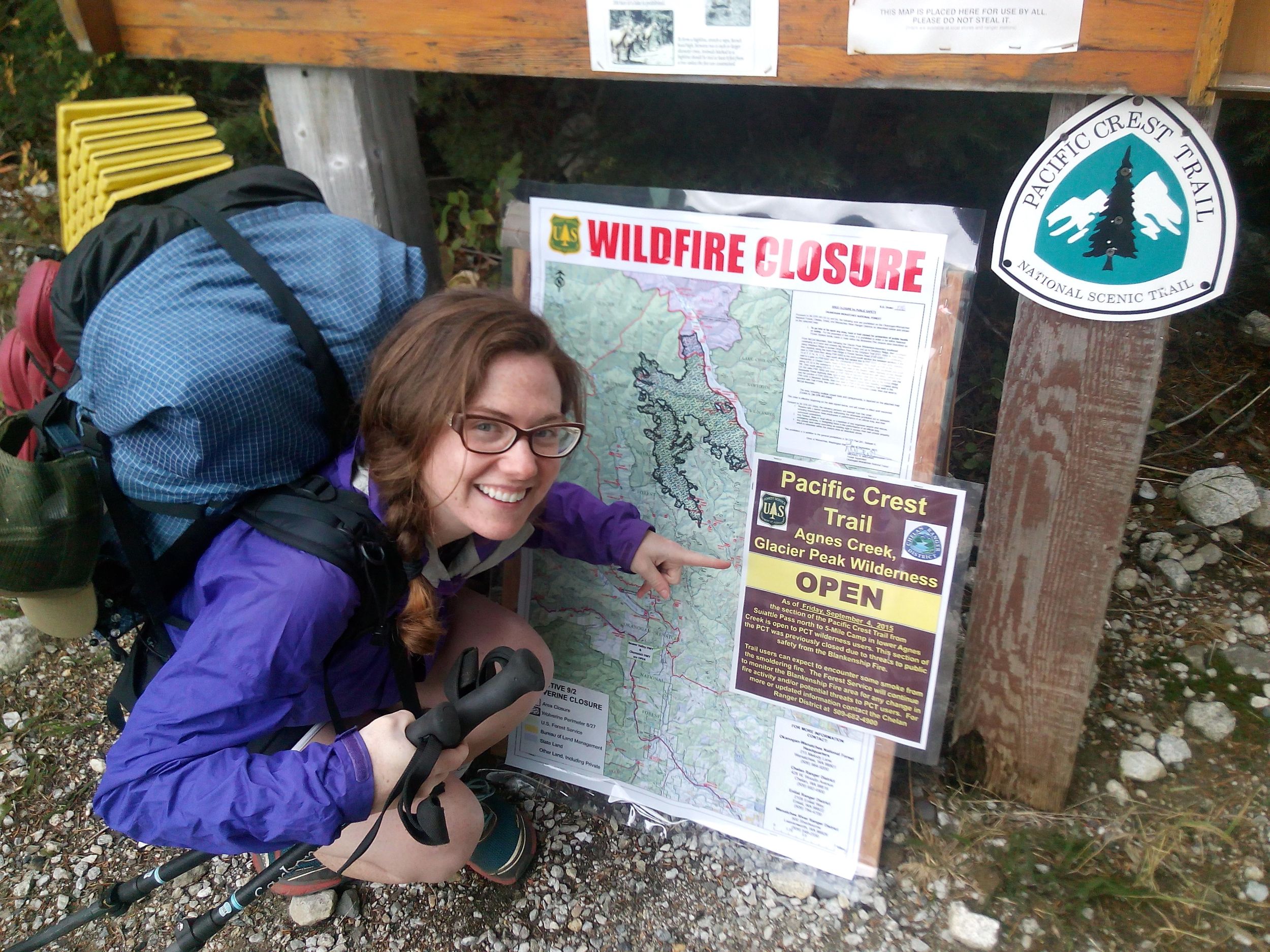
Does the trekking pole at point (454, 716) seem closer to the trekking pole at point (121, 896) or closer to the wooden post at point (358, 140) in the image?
the trekking pole at point (121, 896)

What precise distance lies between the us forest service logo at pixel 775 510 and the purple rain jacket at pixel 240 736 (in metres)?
0.95

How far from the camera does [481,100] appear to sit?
359 centimetres

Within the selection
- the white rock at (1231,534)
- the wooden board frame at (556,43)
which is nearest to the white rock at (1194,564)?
the white rock at (1231,534)

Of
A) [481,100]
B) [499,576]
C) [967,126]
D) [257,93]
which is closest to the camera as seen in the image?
[967,126]

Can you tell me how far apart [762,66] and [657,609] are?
4.33 feet

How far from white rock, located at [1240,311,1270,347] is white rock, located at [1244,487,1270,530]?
655mm

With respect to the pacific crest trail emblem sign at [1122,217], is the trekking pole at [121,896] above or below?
below

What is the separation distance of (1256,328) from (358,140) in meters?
3.18

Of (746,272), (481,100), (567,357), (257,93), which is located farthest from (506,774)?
(257,93)

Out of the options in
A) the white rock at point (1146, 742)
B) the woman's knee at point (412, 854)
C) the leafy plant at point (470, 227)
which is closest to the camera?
the woman's knee at point (412, 854)

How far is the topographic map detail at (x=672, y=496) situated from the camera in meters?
2.08

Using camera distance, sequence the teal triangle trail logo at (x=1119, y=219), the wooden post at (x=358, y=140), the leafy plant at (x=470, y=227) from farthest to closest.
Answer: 1. the leafy plant at (x=470, y=227)
2. the wooden post at (x=358, y=140)
3. the teal triangle trail logo at (x=1119, y=219)

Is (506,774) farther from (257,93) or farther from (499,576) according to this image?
(257,93)

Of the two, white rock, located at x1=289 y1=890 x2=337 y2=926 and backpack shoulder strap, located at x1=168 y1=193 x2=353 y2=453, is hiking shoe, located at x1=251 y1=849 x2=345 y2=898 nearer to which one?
white rock, located at x1=289 y1=890 x2=337 y2=926
